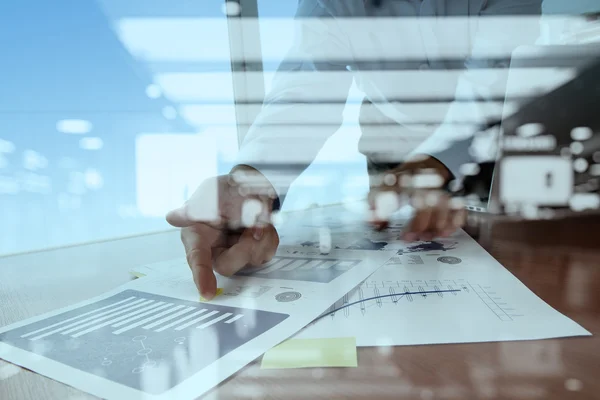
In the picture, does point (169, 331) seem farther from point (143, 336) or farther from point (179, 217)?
point (179, 217)

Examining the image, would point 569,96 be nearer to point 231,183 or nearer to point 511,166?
point 511,166

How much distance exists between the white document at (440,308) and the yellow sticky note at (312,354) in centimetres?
1

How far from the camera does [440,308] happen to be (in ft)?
1.15

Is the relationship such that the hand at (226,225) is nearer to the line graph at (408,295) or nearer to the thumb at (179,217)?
the thumb at (179,217)

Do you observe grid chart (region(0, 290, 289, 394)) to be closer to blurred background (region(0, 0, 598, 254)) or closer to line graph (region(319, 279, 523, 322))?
line graph (region(319, 279, 523, 322))

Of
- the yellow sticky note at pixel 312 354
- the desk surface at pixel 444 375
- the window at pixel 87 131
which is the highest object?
the window at pixel 87 131

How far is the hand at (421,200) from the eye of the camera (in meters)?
0.67

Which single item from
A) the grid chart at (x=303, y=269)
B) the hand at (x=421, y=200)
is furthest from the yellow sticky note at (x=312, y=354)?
the hand at (x=421, y=200)

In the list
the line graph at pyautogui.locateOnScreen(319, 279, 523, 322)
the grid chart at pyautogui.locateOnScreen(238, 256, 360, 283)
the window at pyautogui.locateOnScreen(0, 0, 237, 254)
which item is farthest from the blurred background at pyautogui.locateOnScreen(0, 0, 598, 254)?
the line graph at pyautogui.locateOnScreen(319, 279, 523, 322)

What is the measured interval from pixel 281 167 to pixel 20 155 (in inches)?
21.7

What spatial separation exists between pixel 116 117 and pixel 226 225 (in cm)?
69

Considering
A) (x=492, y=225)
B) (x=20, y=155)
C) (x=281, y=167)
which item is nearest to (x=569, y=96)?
(x=492, y=225)

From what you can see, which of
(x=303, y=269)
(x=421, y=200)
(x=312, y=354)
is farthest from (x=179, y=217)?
(x=421, y=200)

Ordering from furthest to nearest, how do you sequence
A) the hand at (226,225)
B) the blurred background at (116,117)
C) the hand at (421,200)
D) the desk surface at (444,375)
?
the blurred background at (116,117) → the hand at (421,200) → the hand at (226,225) → the desk surface at (444,375)
